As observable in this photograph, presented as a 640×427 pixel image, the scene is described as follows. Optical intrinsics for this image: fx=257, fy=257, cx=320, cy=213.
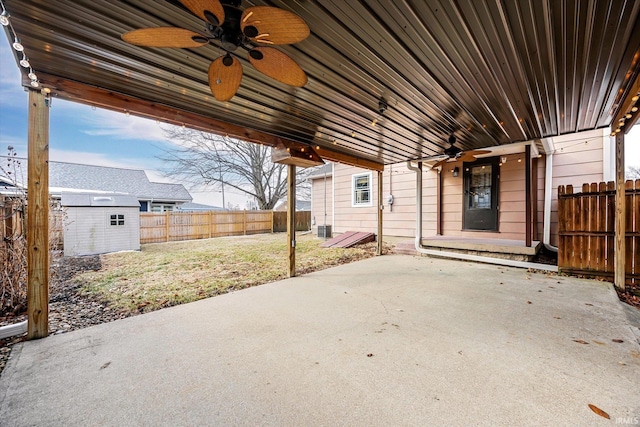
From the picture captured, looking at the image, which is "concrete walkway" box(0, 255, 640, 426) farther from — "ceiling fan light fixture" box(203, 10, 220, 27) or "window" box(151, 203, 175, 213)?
"window" box(151, 203, 175, 213)

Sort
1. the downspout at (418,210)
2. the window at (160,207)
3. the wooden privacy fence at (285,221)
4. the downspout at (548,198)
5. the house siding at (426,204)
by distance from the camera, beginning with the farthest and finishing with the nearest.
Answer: the window at (160,207), the wooden privacy fence at (285,221), the downspout at (418,210), the house siding at (426,204), the downspout at (548,198)

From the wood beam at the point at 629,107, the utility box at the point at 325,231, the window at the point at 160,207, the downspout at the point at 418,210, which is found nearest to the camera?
the wood beam at the point at 629,107

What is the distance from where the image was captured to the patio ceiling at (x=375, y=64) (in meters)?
1.83

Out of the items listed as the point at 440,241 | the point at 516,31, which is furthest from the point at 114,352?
the point at 440,241

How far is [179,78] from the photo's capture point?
2.54 m

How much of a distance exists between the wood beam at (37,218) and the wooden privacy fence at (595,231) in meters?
7.31

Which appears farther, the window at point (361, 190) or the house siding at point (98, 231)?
the window at point (361, 190)

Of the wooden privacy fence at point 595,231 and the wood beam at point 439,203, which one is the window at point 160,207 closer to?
the wood beam at point 439,203

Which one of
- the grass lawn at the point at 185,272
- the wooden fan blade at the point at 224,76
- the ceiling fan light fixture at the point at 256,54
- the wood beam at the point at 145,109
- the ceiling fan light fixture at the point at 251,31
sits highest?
the wood beam at the point at 145,109

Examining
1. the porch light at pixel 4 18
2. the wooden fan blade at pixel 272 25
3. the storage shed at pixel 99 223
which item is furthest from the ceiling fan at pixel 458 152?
the storage shed at pixel 99 223

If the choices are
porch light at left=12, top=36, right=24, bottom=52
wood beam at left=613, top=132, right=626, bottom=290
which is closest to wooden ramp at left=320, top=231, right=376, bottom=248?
wood beam at left=613, top=132, right=626, bottom=290

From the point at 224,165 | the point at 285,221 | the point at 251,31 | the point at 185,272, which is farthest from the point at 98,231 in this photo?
the point at 224,165

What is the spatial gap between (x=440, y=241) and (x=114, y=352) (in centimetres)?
626

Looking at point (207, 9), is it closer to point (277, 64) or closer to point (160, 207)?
point (277, 64)
